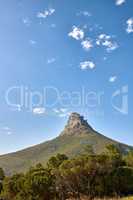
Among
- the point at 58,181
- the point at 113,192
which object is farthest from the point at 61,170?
the point at 113,192

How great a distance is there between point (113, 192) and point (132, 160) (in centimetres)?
1504

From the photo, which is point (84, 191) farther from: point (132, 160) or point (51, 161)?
point (132, 160)

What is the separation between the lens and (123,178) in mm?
63906

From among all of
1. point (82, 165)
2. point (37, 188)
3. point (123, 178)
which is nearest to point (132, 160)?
point (123, 178)

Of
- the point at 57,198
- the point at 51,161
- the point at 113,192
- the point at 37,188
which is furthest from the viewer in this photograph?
the point at 51,161

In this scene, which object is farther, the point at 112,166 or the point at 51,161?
the point at 51,161

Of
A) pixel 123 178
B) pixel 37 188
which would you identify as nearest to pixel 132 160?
pixel 123 178

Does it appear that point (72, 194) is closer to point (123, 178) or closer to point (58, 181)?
point (58, 181)

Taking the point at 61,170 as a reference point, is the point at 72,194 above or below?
below

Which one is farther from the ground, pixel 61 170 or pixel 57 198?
pixel 61 170

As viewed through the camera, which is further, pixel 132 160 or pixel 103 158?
pixel 132 160

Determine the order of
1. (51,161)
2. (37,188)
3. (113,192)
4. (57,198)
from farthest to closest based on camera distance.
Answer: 1. (51,161)
2. (113,192)
3. (57,198)
4. (37,188)

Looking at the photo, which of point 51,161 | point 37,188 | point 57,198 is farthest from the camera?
point 51,161

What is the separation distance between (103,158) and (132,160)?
57.8 ft
